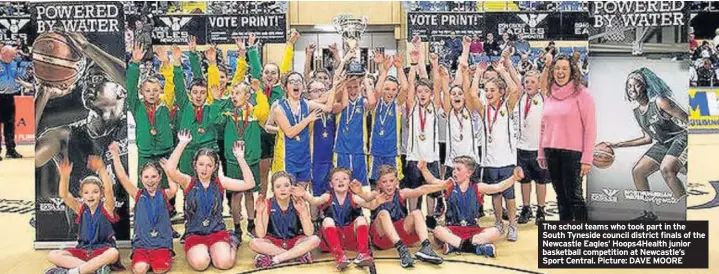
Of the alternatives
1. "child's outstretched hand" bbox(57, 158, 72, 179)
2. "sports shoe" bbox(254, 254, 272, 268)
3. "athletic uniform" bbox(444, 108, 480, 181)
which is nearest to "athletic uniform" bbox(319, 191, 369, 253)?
"sports shoe" bbox(254, 254, 272, 268)

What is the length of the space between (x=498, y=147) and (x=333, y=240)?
4.45 ft

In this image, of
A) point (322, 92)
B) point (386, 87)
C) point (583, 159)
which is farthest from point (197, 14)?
point (583, 159)

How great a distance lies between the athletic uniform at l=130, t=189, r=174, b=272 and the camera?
4.70m

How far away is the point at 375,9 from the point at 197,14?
1.25 m

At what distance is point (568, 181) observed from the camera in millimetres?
5105

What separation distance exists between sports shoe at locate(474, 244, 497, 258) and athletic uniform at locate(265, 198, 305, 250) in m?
1.17

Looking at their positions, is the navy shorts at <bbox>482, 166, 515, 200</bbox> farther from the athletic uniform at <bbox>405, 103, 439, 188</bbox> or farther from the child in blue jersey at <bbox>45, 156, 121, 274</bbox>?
the child in blue jersey at <bbox>45, 156, 121, 274</bbox>

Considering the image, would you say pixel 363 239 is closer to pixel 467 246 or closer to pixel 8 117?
pixel 467 246

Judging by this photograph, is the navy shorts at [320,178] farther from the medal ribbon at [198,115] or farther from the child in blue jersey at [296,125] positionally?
the medal ribbon at [198,115]

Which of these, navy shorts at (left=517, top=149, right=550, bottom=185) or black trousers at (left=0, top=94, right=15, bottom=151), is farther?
black trousers at (left=0, top=94, right=15, bottom=151)

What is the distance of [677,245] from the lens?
4613mm

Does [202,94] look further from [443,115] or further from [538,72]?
[538,72]

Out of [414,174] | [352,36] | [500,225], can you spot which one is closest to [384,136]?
[414,174]

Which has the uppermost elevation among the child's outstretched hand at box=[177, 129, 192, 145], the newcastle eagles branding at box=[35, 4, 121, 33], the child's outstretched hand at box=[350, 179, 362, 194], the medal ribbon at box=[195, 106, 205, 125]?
the newcastle eagles branding at box=[35, 4, 121, 33]
